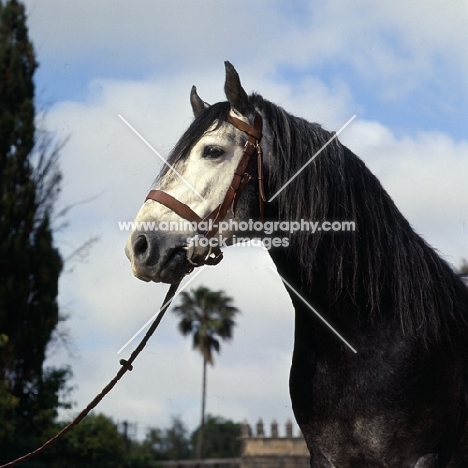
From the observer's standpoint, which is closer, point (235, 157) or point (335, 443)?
point (335, 443)

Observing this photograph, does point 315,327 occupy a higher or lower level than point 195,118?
lower

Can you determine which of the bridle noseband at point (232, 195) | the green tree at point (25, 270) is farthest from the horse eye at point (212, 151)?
the green tree at point (25, 270)

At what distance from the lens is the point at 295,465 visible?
1873 inches

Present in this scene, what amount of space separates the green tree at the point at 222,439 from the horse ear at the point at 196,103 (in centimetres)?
6382

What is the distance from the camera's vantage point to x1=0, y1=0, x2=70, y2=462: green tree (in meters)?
17.6

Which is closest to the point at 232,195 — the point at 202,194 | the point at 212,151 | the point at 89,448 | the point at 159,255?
the point at 202,194

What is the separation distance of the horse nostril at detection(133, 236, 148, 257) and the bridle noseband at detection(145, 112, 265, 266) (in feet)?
0.68

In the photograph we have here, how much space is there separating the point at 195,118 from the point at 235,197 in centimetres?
60

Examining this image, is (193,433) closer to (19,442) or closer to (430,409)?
(19,442)

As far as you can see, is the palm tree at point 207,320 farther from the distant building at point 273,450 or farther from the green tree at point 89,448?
the green tree at point 89,448

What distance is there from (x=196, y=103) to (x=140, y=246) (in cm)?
110

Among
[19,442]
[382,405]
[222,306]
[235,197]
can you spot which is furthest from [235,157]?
[222,306]

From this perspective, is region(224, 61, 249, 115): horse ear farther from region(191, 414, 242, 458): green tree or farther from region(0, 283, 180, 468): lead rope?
region(191, 414, 242, 458): green tree

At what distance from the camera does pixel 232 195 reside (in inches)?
151
